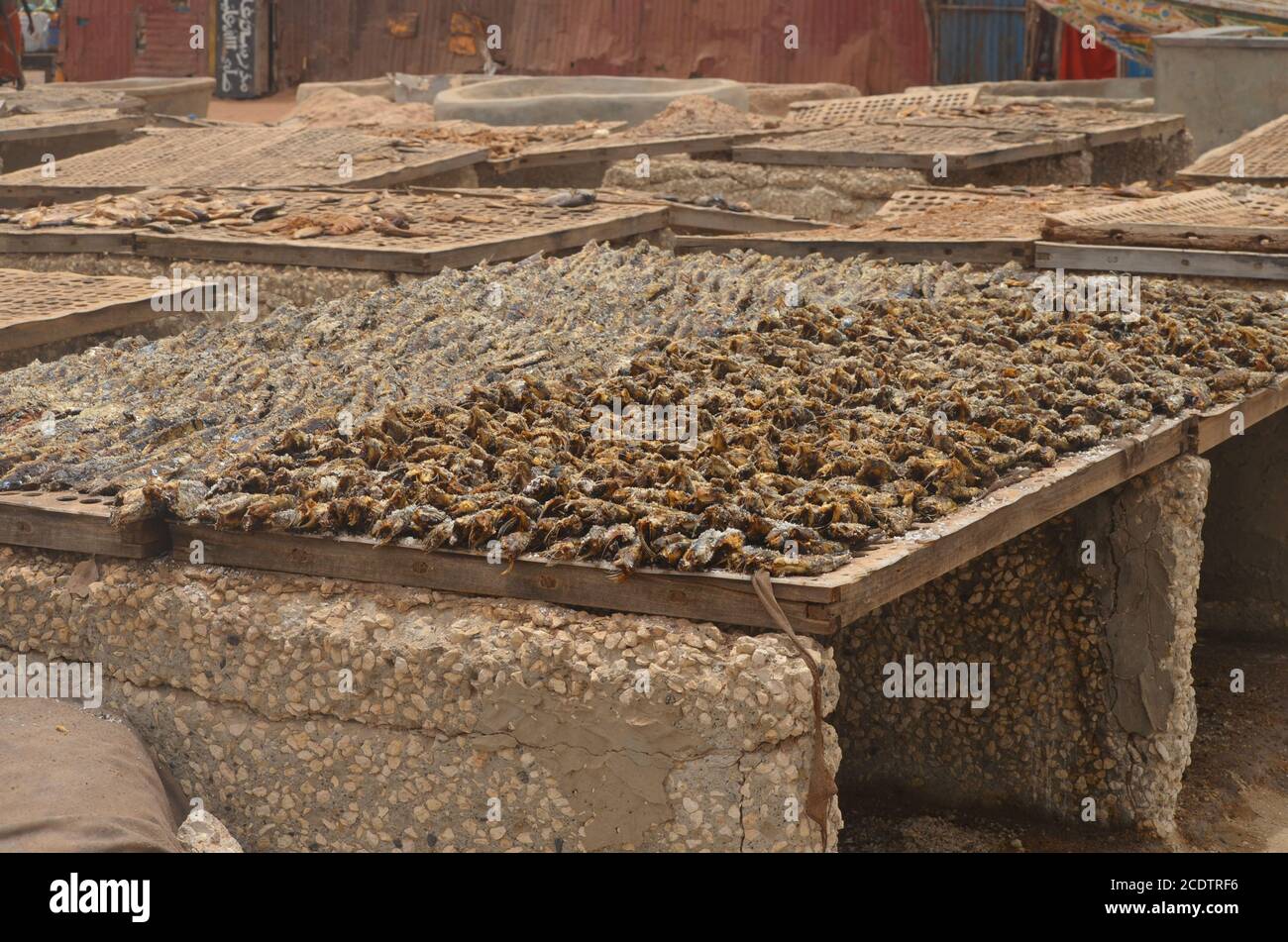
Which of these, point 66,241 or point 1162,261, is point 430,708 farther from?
point 66,241

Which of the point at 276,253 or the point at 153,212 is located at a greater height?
the point at 153,212

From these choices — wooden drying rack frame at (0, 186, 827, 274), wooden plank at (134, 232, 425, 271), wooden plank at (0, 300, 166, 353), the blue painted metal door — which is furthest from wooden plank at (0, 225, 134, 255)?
the blue painted metal door

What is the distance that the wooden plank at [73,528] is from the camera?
15.1ft

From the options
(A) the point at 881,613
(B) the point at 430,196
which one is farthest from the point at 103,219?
(A) the point at 881,613

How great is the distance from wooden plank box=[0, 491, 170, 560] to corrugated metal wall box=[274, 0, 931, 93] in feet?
56.9

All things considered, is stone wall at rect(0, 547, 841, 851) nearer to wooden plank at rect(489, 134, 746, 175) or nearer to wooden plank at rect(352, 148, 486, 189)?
wooden plank at rect(352, 148, 486, 189)

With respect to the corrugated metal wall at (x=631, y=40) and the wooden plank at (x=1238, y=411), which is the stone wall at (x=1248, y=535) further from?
the corrugated metal wall at (x=631, y=40)

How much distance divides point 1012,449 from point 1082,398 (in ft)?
1.91

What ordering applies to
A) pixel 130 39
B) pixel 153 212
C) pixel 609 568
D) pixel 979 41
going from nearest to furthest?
pixel 609 568, pixel 153 212, pixel 979 41, pixel 130 39

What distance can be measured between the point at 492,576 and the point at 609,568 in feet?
1.03

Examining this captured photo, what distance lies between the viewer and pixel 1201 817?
20.1 feet

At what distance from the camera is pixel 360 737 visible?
14.3 ft
